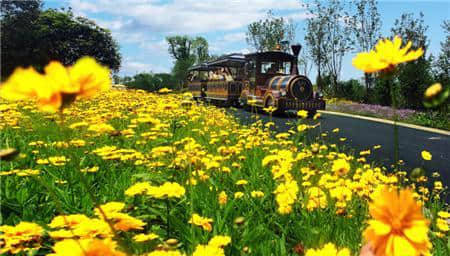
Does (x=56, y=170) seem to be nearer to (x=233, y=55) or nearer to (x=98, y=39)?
(x=233, y=55)

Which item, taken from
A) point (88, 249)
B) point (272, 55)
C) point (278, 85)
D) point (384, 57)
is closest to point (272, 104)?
point (278, 85)

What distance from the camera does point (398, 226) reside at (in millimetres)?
591

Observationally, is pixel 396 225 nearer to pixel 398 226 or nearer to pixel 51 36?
pixel 398 226

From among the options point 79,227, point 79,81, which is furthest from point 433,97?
point 79,227

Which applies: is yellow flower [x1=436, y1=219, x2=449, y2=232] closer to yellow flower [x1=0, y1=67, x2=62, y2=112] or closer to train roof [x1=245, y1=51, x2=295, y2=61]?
yellow flower [x1=0, y1=67, x2=62, y2=112]

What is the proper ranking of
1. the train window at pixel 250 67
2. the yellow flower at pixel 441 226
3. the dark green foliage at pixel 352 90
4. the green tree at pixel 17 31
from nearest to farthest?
the yellow flower at pixel 441 226 → the train window at pixel 250 67 → the dark green foliage at pixel 352 90 → the green tree at pixel 17 31

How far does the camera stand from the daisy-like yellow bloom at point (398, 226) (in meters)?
0.57

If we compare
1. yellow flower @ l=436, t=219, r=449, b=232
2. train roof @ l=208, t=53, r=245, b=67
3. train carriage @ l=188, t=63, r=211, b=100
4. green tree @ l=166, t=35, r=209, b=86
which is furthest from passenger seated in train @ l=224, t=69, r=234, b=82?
green tree @ l=166, t=35, r=209, b=86

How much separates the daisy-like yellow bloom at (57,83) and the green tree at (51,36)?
112ft

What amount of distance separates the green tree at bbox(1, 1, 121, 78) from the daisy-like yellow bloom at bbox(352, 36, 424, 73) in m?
34.1

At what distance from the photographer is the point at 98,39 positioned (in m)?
38.8

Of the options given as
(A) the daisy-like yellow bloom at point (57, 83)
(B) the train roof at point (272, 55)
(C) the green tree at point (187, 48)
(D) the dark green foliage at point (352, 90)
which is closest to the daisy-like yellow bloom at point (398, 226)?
(A) the daisy-like yellow bloom at point (57, 83)

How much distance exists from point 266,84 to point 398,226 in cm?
1519

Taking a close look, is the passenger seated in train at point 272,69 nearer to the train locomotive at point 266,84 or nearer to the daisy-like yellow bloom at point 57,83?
the train locomotive at point 266,84
